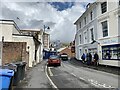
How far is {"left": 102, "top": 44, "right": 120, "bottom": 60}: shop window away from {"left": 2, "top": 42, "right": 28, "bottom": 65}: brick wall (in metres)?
10.3

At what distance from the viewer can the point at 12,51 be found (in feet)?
79.3

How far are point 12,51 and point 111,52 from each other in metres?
11.8

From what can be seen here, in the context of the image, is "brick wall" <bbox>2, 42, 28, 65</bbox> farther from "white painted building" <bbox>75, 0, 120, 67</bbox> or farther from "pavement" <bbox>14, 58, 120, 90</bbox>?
"white painted building" <bbox>75, 0, 120, 67</bbox>

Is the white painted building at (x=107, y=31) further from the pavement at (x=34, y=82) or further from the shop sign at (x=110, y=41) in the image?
the pavement at (x=34, y=82)

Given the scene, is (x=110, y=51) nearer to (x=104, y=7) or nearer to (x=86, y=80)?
(x=104, y=7)

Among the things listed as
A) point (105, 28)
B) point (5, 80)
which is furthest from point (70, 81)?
point (105, 28)

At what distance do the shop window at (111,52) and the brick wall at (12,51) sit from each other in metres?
10.3

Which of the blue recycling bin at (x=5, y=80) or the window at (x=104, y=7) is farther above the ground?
the window at (x=104, y=7)

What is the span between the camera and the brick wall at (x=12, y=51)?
23.9m

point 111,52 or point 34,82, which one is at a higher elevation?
point 111,52

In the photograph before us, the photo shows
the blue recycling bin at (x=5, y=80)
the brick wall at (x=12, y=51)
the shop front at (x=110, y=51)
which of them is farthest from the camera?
the shop front at (x=110, y=51)

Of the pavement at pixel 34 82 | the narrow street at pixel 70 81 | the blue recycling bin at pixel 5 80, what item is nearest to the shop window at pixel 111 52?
the narrow street at pixel 70 81

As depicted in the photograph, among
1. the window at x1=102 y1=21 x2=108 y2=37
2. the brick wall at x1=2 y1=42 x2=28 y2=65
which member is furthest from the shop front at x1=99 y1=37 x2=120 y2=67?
the brick wall at x1=2 y1=42 x2=28 y2=65

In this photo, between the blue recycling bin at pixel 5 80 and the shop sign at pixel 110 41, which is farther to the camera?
the shop sign at pixel 110 41
